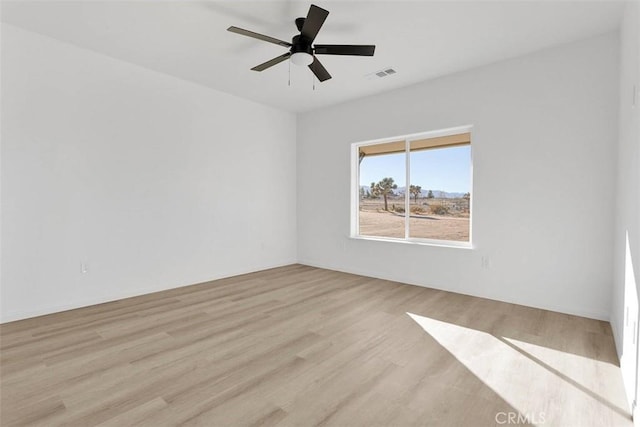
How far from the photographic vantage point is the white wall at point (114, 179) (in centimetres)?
305

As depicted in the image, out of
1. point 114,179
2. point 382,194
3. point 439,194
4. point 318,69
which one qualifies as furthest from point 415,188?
point 114,179

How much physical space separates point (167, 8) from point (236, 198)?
278 cm

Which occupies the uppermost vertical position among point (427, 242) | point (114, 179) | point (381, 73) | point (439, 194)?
point (381, 73)

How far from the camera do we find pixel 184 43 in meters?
3.25

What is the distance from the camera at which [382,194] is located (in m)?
4.98

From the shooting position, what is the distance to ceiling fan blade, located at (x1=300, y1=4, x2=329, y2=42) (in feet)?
7.10

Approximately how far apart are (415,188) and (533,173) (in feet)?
5.00

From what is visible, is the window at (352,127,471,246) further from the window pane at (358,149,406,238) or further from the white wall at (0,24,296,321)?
the white wall at (0,24,296,321)

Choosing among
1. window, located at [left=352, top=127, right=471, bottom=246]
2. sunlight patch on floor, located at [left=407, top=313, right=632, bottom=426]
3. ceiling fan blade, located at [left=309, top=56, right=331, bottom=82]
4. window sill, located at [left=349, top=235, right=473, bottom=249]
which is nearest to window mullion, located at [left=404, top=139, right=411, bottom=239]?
→ window, located at [left=352, top=127, right=471, bottom=246]

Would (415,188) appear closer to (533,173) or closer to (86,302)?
(533,173)

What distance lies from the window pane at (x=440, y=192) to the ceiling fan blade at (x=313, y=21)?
2574 millimetres

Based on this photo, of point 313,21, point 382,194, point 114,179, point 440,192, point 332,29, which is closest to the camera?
point 313,21

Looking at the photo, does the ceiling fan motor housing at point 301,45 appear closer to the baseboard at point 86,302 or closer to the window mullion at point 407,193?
the window mullion at point 407,193

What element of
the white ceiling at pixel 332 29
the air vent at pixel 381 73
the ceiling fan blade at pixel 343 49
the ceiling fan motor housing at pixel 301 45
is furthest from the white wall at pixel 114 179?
the ceiling fan blade at pixel 343 49
